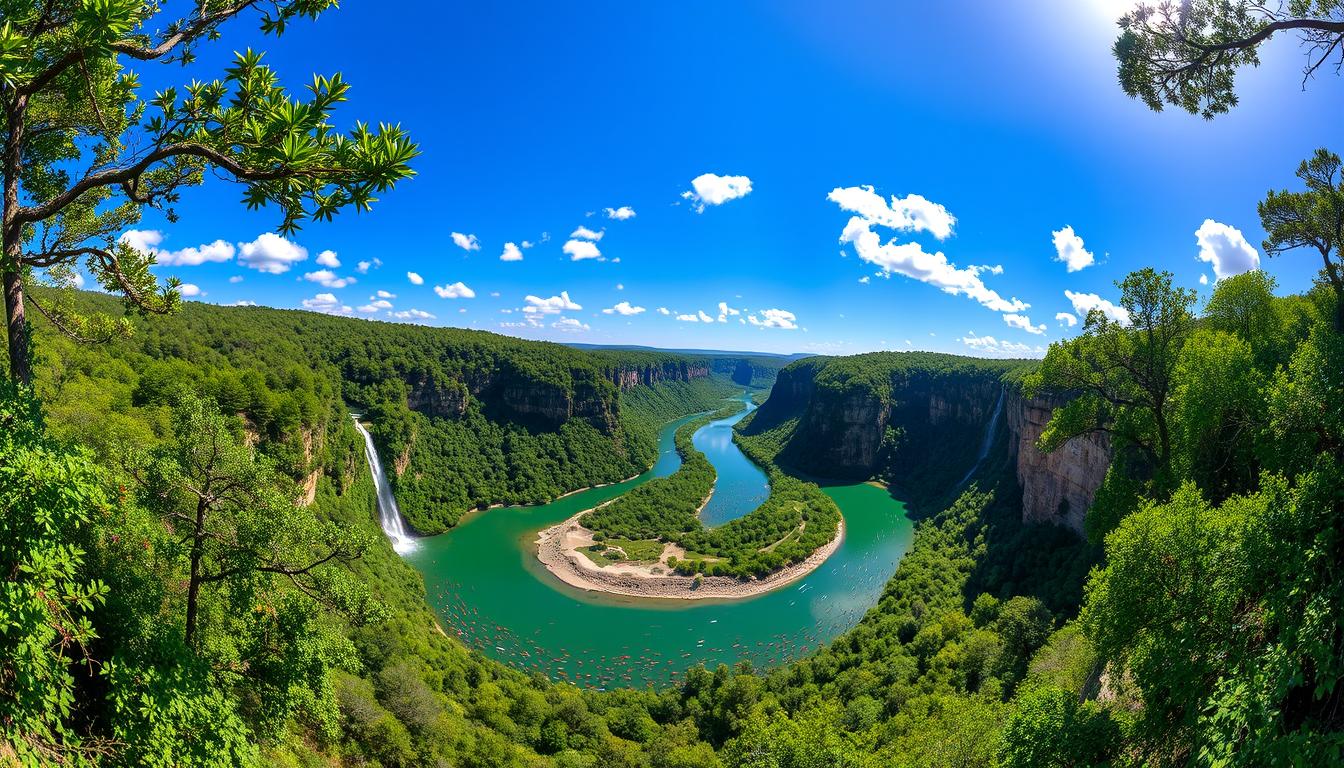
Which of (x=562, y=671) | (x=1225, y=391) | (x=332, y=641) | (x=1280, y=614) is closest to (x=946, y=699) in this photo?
(x=1225, y=391)

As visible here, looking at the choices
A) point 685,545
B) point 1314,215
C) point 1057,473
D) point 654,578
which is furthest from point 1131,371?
point 685,545

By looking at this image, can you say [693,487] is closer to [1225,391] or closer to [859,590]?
[859,590]

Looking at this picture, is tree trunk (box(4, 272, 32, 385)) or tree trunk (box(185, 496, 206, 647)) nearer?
tree trunk (box(4, 272, 32, 385))

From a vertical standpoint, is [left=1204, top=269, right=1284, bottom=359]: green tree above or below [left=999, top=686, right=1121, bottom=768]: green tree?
above

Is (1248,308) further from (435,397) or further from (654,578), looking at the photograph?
(435,397)

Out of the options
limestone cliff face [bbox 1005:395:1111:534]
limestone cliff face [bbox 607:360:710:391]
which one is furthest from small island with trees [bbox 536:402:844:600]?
limestone cliff face [bbox 607:360:710:391]

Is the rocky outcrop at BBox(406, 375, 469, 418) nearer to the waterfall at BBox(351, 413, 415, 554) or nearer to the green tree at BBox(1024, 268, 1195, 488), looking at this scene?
the waterfall at BBox(351, 413, 415, 554)

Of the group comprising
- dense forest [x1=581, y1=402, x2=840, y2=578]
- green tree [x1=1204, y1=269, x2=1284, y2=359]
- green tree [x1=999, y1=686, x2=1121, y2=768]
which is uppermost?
green tree [x1=1204, y1=269, x2=1284, y2=359]
